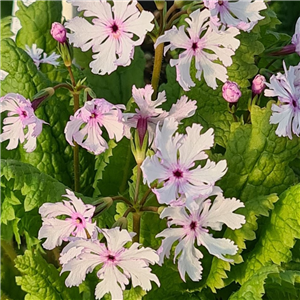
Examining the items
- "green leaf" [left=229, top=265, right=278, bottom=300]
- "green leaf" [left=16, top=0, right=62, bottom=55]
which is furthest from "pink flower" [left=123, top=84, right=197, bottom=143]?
"green leaf" [left=16, top=0, right=62, bottom=55]

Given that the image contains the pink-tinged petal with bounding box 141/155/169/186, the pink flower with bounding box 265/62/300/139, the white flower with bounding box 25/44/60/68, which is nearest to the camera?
the pink-tinged petal with bounding box 141/155/169/186

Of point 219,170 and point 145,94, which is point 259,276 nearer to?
point 219,170

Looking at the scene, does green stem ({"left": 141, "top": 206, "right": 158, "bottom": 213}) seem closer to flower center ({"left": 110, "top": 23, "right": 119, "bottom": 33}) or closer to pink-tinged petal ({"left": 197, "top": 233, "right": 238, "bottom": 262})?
pink-tinged petal ({"left": 197, "top": 233, "right": 238, "bottom": 262})

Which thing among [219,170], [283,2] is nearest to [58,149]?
[219,170]

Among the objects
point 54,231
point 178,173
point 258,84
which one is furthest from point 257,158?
point 54,231

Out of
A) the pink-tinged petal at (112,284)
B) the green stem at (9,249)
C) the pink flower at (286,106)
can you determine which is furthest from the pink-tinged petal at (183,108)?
the green stem at (9,249)

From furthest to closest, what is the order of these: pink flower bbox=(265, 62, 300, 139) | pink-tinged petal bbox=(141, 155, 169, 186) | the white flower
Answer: the white flower → pink flower bbox=(265, 62, 300, 139) → pink-tinged petal bbox=(141, 155, 169, 186)

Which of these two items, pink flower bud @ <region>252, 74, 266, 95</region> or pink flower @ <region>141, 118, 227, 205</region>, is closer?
pink flower @ <region>141, 118, 227, 205</region>

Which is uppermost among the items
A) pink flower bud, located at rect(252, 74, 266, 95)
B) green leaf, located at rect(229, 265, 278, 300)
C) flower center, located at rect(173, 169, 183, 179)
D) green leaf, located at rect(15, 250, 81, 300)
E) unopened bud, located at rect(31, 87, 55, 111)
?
unopened bud, located at rect(31, 87, 55, 111)

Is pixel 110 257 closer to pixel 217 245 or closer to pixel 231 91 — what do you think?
pixel 217 245
